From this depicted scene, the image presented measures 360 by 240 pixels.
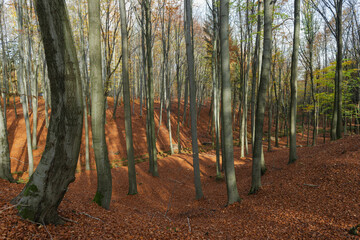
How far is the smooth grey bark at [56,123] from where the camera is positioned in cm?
271

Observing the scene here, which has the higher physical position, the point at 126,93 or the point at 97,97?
the point at 126,93

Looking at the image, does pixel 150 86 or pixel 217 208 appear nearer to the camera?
pixel 217 208

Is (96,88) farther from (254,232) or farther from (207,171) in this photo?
(207,171)

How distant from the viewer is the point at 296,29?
8508mm

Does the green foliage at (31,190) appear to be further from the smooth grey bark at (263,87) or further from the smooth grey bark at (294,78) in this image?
the smooth grey bark at (294,78)

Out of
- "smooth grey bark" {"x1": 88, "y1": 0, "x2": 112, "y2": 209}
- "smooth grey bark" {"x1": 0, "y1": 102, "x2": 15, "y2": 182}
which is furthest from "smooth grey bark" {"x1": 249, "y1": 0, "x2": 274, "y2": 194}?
"smooth grey bark" {"x1": 0, "y1": 102, "x2": 15, "y2": 182}

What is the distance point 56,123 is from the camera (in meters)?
2.86

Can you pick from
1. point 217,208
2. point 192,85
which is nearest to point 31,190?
point 217,208

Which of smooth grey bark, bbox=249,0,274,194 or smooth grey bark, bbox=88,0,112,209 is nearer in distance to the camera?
smooth grey bark, bbox=88,0,112,209

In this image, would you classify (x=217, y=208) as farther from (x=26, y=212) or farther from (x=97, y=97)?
Answer: (x=26, y=212)

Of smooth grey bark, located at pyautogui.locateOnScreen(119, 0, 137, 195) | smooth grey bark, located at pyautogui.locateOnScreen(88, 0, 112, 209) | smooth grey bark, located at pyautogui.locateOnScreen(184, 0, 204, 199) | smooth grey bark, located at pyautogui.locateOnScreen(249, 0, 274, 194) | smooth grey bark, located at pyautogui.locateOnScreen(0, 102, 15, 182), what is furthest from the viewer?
smooth grey bark, located at pyautogui.locateOnScreen(119, 0, 137, 195)

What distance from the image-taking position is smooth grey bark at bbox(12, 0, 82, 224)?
271 cm

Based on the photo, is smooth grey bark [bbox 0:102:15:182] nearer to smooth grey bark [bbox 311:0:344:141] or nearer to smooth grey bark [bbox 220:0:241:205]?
smooth grey bark [bbox 220:0:241:205]

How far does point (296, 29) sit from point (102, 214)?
10454 mm
